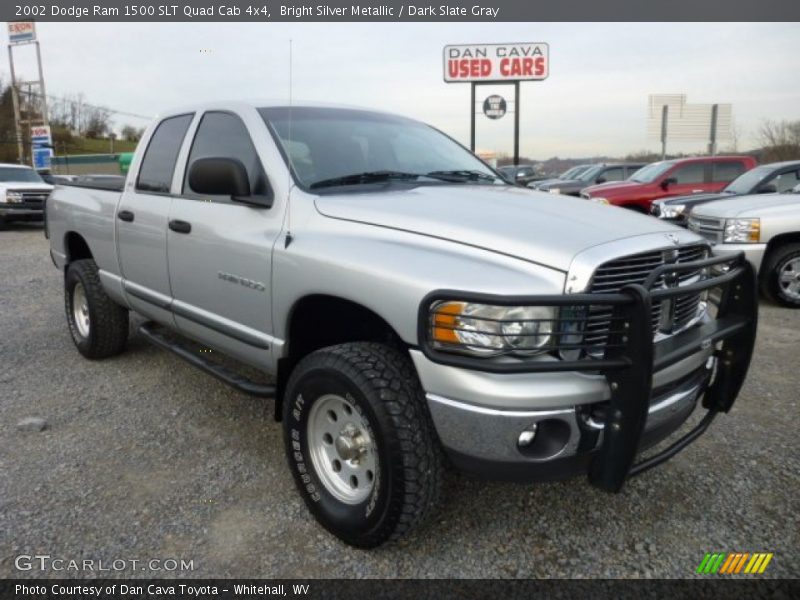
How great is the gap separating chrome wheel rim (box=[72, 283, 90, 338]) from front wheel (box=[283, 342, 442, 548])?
308cm

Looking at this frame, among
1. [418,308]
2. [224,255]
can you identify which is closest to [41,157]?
[224,255]

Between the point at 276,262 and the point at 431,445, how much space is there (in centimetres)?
109

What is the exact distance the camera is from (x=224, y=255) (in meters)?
3.13

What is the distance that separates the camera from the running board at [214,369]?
3008 mm


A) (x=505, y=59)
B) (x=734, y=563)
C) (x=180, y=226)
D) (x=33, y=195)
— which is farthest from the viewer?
(x=505, y=59)

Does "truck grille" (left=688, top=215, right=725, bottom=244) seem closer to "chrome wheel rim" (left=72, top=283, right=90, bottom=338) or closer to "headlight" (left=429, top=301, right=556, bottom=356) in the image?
"headlight" (left=429, top=301, right=556, bottom=356)

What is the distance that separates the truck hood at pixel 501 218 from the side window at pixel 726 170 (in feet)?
37.0

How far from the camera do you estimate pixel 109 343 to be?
4859 mm

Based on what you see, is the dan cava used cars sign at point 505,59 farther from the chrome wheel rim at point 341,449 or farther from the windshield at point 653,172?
the chrome wheel rim at point 341,449

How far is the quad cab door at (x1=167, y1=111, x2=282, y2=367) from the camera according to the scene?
2951mm

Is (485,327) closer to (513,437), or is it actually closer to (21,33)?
(513,437)

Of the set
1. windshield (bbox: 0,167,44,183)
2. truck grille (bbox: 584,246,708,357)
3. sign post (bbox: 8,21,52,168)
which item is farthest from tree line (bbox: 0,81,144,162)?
truck grille (bbox: 584,246,708,357)

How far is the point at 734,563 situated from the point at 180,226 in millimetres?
3090

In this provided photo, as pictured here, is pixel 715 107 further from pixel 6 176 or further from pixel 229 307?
pixel 229 307
